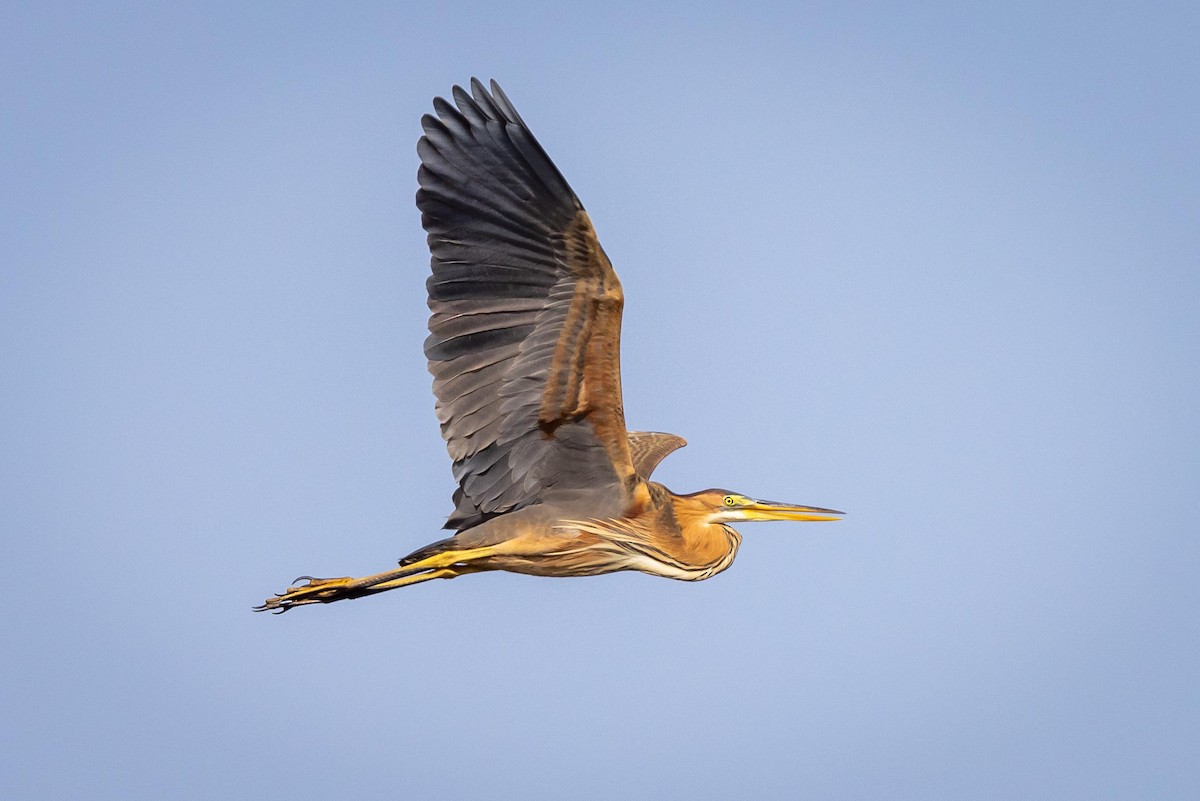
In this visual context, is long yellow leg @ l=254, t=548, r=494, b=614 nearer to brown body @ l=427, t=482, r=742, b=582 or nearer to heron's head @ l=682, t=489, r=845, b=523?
brown body @ l=427, t=482, r=742, b=582

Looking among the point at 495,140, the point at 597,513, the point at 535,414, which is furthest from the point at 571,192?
the point at 597,513

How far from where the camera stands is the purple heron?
26.2 feet

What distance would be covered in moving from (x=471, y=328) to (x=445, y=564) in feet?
4.42

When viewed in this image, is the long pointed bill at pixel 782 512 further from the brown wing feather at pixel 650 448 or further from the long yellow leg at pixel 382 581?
the long yellow leg at pixel 382 581

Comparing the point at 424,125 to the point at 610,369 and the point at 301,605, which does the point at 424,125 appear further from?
the point at 301,605

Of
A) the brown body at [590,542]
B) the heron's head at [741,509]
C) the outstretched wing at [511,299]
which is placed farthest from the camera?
the heron's head at [741,509]

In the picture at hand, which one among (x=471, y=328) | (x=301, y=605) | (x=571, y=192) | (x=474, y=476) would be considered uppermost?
→ (x=571, y=192)

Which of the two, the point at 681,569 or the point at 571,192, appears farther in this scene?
the point at 681,569

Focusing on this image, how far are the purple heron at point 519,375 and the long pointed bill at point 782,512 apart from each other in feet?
2.25

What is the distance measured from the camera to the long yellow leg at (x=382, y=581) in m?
8.68

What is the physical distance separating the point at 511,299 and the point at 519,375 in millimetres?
411

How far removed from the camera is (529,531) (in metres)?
8.77

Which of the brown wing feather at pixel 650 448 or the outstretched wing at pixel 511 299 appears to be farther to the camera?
the brown wing feather at pixel 650 448

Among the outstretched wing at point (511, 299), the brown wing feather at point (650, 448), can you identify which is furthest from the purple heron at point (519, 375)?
the brown wing feather at point (650, 448)
